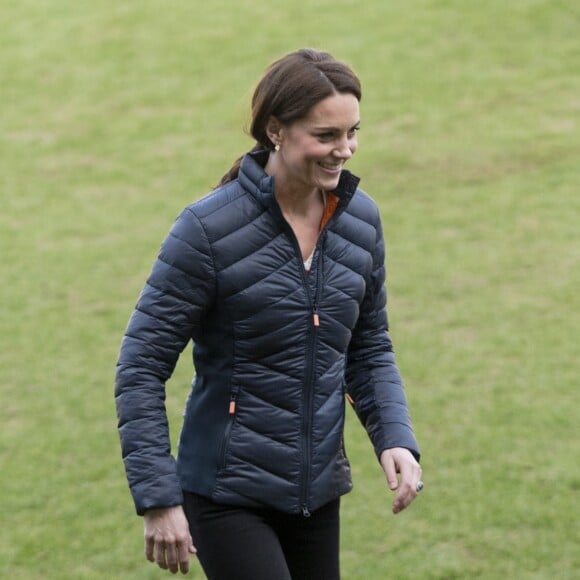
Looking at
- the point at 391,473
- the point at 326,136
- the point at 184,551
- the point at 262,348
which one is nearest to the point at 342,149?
the point at 326,136

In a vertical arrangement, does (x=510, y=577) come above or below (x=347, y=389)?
below

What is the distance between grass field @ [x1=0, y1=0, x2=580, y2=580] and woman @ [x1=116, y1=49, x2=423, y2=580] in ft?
1.62

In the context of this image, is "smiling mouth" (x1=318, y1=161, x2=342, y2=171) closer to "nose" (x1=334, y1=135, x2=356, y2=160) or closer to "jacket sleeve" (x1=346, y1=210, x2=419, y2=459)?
"nose" (x1=334, y1=135, x2=356, y2=160)

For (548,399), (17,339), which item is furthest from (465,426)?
(17,339)

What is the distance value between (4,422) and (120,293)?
2236 mm

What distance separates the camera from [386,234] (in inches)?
421

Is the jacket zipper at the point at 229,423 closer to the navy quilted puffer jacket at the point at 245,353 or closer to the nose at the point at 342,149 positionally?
the navy quilted puffer jacket at the point at 245,353

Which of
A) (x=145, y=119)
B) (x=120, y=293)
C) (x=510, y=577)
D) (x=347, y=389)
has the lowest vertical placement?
(x=510, y=577)

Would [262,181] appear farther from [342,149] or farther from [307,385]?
[307,385]

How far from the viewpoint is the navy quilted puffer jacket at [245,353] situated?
3549 mm

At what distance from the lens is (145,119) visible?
14.2 metres

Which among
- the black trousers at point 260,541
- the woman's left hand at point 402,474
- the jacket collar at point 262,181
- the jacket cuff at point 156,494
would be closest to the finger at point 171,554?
the jacket cuff at point 156,494

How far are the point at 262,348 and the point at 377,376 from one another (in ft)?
1.69

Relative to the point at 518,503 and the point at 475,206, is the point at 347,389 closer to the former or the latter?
the point at 518,503
